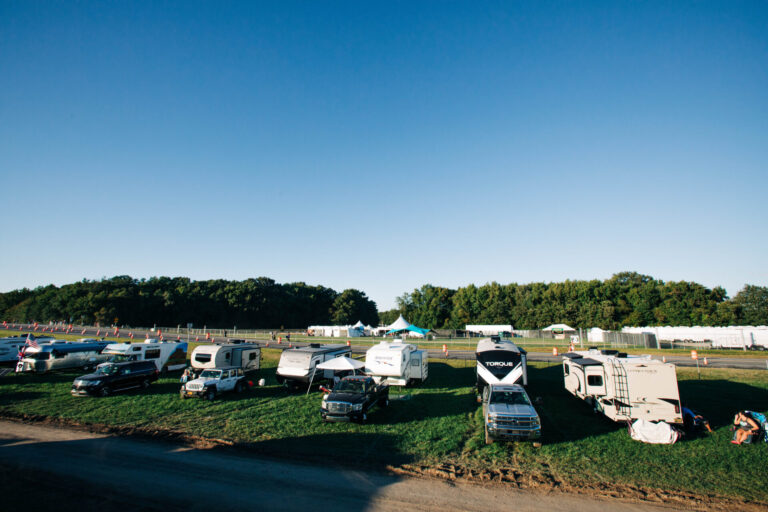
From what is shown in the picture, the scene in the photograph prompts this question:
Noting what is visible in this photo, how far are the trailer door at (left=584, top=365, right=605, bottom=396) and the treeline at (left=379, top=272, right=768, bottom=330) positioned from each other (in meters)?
80.6

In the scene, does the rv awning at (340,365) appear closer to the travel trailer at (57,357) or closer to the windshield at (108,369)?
the windshield at (108,369)

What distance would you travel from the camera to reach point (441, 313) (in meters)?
113

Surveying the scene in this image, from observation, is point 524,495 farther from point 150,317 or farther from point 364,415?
point 150,317

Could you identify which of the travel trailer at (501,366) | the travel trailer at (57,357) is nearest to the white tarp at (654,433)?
the travel trailer at (501,366)

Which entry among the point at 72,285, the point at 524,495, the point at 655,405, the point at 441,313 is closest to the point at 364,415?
the point at 524,495

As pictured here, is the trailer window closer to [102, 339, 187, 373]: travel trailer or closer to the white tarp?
the white tarp

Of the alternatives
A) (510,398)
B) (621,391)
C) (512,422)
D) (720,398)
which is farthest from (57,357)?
(720,398)

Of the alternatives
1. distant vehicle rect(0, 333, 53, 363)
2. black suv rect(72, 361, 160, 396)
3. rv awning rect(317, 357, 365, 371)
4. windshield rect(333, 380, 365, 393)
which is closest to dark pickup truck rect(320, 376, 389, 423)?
windshield rect(333, 380, 365, 393)

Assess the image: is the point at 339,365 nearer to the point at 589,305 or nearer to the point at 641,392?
the point at 641,392

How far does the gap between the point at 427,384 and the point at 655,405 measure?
551 inches

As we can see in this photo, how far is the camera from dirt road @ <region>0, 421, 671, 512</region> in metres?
8.78

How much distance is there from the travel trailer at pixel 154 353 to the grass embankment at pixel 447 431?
3.38m

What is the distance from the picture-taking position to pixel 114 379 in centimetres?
2112

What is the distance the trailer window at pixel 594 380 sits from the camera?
17273mm
